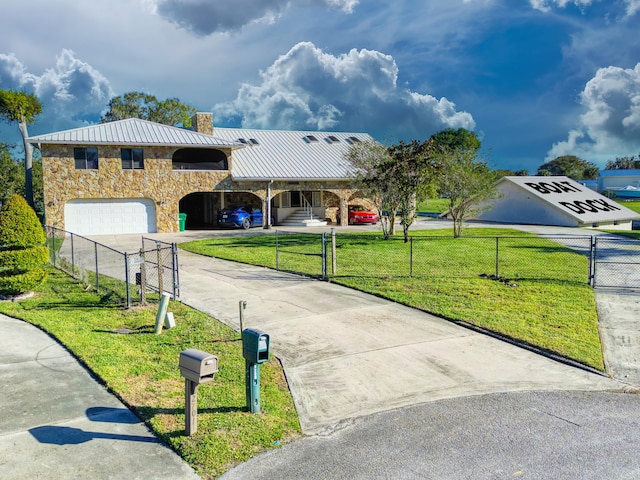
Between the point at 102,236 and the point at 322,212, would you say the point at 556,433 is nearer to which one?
the point at 102,236

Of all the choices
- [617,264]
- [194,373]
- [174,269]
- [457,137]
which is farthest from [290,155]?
[457,137]

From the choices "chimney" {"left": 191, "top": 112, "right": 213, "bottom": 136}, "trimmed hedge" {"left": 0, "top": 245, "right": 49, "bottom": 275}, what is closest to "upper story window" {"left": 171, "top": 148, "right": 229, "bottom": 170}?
"chimney" {"left": 191, "top": 112, "right": 213, "bottom": 136}

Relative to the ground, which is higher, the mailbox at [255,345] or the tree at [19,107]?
the tree at [19,107]

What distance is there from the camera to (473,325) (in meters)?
10.0

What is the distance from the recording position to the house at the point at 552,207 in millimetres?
34250

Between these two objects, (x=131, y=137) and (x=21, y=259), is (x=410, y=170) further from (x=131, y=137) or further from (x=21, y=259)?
(x=131, y=137)

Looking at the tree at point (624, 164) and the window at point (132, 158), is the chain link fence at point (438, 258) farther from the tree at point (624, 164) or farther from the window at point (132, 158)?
the tree at point (624, 164)

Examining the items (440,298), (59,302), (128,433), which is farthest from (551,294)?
(59,302)

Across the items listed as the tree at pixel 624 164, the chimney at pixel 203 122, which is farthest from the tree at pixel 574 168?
the chimney at pixel 203 122

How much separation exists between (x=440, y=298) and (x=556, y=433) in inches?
245

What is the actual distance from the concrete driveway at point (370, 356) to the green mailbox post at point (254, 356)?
615 millimetres

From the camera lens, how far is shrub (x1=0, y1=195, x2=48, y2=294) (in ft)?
41.9

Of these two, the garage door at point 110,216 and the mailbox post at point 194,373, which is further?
→ the garage door at point 110,216

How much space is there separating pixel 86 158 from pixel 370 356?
82.5ft
